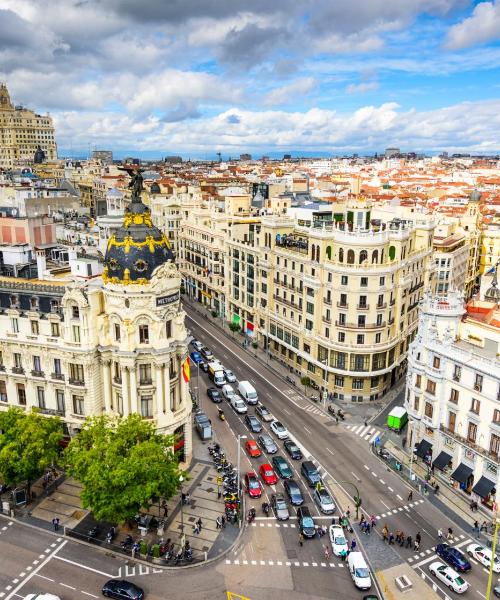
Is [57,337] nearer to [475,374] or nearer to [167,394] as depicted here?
[167,394]

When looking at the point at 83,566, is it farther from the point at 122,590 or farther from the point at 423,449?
the point at 423,449

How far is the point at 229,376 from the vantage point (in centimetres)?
10494

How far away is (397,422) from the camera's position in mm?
86062

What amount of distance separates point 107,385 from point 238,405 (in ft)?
86.6

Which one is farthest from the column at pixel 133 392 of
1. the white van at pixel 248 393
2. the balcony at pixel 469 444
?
the balcony at pixel 469 444

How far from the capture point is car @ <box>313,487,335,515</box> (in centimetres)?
6738

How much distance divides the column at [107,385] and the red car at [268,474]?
73.3 feet

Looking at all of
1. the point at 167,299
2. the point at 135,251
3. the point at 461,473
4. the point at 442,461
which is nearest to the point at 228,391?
the point at 167,299

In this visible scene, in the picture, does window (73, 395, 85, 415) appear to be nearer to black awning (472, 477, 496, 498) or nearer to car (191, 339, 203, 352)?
car (191, 339, 203, 352)

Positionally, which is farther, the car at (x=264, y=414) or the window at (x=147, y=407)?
the car at (x=264, y=414)

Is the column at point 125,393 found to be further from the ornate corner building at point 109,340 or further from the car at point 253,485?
the car at point 253,485

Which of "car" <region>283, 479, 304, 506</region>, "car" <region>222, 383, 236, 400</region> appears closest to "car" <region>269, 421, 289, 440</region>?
"car" <region>283, 479, 304, 506</region>

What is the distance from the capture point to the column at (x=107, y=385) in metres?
72.3

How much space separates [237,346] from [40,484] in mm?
58249
